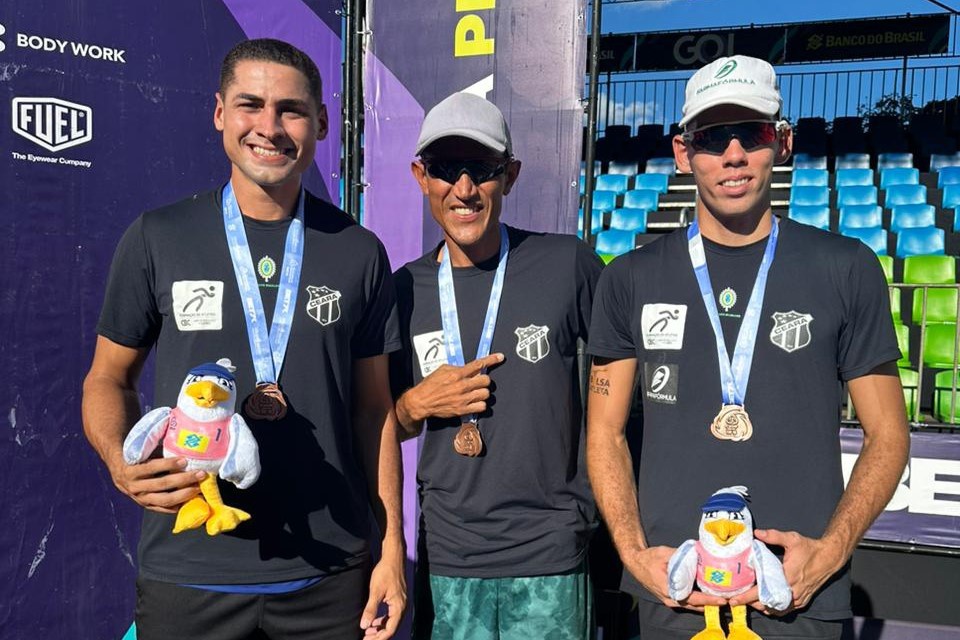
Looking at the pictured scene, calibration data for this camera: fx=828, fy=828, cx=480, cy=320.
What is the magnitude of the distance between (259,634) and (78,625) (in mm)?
1831

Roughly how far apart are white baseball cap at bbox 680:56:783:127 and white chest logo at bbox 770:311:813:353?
19.7 inches

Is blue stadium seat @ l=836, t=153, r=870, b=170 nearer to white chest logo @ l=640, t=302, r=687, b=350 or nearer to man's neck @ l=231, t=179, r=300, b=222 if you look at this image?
white chest logo @ l=640, t=302, r=687, b=350

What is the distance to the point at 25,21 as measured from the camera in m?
3.16

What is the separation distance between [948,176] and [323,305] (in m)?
11.4

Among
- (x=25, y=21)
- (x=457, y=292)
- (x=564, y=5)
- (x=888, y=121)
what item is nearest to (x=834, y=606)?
(x=457, y=292)

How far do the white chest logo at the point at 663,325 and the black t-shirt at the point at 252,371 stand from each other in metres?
0.76

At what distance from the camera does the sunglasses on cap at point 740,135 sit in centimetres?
204

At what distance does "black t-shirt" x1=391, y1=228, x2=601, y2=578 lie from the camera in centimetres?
244

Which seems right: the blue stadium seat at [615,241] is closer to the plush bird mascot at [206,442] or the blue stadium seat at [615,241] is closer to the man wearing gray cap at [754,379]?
the man wearing gray cap at [754,379]

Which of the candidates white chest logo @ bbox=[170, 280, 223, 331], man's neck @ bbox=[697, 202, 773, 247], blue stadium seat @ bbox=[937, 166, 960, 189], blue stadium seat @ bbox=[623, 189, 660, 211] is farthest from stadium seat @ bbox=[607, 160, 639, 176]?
white chest logo @ bbox=[170, 280, 223, 331]

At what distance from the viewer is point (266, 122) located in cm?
212

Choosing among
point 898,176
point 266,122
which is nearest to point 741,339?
point 266,122

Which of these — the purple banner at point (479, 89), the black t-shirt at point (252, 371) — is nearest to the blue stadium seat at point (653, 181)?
the purple banner at point (479, 89)

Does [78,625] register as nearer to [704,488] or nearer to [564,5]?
[704,488]
